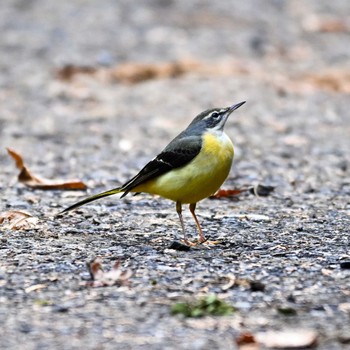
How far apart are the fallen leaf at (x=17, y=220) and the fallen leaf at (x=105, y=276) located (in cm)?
160

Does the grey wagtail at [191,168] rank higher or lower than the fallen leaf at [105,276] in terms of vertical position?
higher

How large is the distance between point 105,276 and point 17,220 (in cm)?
185

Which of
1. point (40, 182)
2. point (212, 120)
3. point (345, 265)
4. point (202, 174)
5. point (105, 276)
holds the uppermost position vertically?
point (212, 120)

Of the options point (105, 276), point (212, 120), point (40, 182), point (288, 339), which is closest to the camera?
point (288, 339)

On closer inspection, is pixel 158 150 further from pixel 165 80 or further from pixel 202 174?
pixel 202 174

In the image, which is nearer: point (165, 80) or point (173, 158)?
point (173, 158)

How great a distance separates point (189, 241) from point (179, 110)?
5956mm

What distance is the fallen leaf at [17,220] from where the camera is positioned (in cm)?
722

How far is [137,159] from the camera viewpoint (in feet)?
34.9

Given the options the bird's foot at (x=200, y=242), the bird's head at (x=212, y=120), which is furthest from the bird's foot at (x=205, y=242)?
the bird's head at (x=212, y=120)

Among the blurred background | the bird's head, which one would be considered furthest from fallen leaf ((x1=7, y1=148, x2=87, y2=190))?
the bird's head

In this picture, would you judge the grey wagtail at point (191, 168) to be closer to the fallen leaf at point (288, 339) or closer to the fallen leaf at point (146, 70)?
the fallen leaf at point (288, 339)

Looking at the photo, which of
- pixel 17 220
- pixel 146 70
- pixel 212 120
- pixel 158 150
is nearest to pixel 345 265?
pixel 212 120

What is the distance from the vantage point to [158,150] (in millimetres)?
11078
